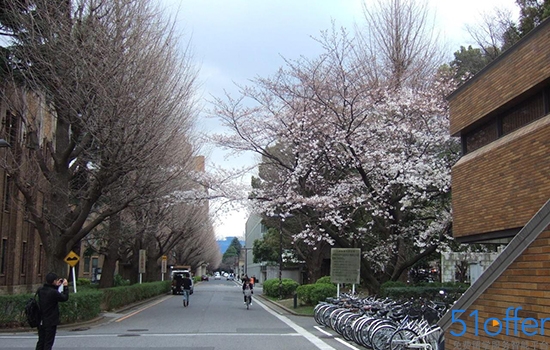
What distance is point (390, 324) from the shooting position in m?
11.7

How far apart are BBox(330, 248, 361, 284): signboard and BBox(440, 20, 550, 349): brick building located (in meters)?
4.54

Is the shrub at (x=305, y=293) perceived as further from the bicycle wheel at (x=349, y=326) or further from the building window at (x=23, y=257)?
the building window at (x=23, y=257)

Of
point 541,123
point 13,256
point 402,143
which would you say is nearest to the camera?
point 541,123

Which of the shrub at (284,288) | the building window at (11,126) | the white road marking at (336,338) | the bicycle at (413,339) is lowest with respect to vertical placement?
the shrub at (284,288)

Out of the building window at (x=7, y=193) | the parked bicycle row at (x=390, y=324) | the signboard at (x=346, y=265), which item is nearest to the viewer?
the parked bicycle row at (x=390, y=324)

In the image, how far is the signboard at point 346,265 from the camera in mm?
20016

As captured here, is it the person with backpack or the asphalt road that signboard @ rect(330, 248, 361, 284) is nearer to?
the asphalt road

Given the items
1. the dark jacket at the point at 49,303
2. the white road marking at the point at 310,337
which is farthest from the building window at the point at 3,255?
the dark jacket at the point at 49,303

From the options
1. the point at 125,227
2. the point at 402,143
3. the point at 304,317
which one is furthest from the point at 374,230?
the point at 125,227

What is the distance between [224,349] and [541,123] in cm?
877

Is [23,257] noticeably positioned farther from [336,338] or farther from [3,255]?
[336,338]

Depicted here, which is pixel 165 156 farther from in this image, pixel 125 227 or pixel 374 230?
pixel 374 230

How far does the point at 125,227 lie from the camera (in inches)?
1254

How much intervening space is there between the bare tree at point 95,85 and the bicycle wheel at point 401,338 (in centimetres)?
1095
